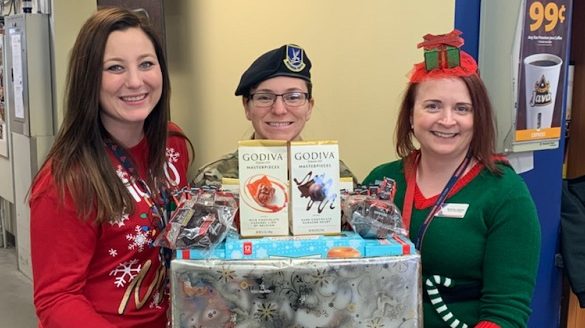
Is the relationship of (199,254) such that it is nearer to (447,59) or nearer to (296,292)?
(296,292)

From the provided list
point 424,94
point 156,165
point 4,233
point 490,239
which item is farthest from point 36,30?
point 490,239

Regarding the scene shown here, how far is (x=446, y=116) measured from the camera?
1.41 metres

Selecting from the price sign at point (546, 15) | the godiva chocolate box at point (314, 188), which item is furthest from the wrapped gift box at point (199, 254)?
the price sign at point (546, 15)

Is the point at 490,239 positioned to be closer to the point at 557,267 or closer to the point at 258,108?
the point at 258,108

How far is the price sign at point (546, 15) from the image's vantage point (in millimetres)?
1893

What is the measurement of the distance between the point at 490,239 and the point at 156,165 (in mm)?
807

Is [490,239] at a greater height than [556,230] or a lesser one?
greater

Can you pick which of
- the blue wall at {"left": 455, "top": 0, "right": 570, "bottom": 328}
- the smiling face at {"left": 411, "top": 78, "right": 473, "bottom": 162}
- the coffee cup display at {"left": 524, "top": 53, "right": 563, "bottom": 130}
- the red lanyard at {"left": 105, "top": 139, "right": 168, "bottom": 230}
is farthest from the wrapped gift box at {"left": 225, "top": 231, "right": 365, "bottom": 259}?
the blue wall at {"left": 455, "top": 0, "right": 570, "bottom": 328}

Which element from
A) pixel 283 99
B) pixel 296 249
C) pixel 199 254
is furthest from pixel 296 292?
pixel 283 99

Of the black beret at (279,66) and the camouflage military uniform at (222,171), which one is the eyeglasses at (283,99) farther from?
the camouflage military uniform at (222,171)

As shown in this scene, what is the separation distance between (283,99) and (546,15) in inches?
38.2

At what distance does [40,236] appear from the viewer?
125 cm

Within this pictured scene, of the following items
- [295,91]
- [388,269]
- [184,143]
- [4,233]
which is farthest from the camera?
[4,233]

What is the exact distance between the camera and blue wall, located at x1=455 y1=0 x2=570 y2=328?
2.14 m
